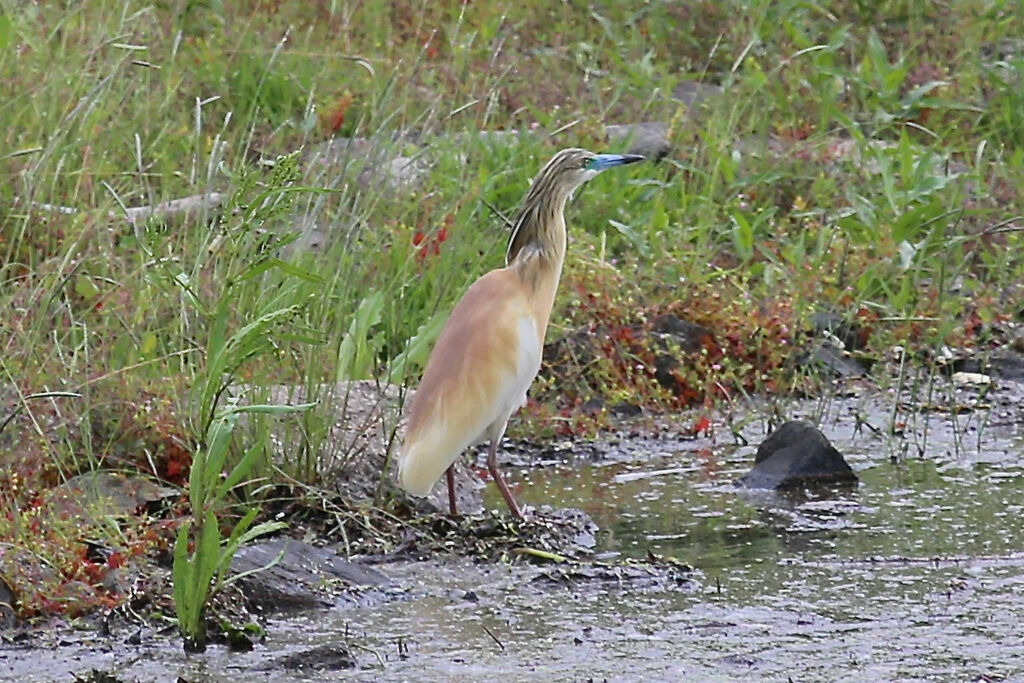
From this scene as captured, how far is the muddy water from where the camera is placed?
433 centimetres

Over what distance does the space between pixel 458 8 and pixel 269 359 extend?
4.53 m

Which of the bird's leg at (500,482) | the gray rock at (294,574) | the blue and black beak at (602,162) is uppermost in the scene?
the blue and black beak at (602,162)

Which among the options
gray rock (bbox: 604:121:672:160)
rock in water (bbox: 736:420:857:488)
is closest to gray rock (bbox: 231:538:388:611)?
rock in water (bbox: 736:420:857:488)

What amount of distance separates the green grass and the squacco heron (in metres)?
0.21

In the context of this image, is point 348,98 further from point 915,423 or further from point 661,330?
point 915,423

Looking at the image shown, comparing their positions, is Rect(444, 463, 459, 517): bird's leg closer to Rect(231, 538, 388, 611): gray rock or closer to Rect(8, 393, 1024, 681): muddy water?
Rect(8, 393, 1024, 681): muddy water

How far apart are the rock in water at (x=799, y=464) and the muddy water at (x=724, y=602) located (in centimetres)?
9

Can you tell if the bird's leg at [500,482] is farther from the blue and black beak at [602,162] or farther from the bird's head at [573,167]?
the blue and black beak at [602,162]

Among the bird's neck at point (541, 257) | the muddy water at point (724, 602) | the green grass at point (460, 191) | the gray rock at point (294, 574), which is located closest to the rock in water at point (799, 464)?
the muddy water at point (724, 602)

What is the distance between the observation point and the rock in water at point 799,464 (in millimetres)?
5953

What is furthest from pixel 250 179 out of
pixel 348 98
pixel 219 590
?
pixel 348 98

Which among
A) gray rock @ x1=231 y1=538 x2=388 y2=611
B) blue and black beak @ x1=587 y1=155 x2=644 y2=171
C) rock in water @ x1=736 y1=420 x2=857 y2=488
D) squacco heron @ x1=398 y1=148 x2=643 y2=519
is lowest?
gray rock @ x1=231 y1=538 x2=388 y2=611

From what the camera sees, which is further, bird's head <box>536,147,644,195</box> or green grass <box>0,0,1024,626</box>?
bird's head <box>536,147,644,195</box>

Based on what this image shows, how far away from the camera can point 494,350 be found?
5.60 m
